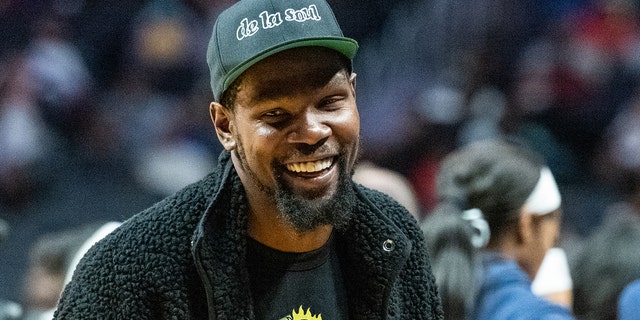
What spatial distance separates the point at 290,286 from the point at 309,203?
0.23 metres

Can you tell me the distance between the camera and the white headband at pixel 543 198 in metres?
3.67

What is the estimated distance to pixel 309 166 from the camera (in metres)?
2.33

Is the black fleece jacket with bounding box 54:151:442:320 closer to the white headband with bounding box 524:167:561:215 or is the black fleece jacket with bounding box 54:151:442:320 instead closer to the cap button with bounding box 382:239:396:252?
the cap button with bounding box 382:239:396:252

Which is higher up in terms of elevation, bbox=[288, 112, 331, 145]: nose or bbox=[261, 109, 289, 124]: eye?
bbox=[261, 109, 289, 124]: eye

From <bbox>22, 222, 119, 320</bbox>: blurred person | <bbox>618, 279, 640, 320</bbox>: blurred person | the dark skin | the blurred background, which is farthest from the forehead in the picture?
the blurred background

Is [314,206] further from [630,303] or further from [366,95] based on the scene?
[366,95]

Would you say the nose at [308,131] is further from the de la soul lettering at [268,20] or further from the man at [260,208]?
the de la soul lettering at [268,20]

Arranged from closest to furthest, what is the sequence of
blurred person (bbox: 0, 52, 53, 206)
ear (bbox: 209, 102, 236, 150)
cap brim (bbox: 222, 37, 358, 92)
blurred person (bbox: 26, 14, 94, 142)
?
1. cap brim (bbox: 222, 37, 358, 92)
2. ear (bbox: 209, 102, 236, 150)
3. blurred person (bbox: 0, 52, 53, 206)
4. blurred person (bbox: 26, 14, 94, 142)

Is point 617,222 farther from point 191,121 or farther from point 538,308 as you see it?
point 191,121

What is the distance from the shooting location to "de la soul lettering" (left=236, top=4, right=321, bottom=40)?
230 cm

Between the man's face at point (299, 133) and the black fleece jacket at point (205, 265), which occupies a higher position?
the man's face at point (299, 133)

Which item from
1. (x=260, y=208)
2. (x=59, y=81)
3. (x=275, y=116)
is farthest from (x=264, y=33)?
(x=59, y=81)

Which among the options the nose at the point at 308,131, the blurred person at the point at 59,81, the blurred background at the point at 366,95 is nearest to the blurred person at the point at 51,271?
the nose at the point at 308,131

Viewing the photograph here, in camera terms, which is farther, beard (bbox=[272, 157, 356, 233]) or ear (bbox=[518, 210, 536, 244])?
ear (bbox=[518, 210, 536, 244])
